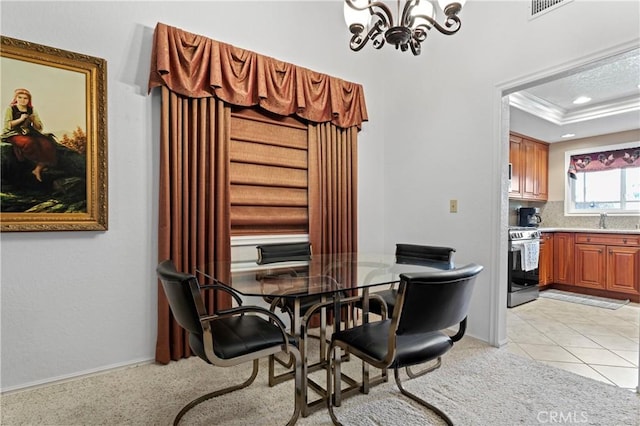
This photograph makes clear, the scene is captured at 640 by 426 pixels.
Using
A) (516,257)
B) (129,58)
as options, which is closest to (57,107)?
(129,58)

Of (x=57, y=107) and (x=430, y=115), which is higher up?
(x=430, y=115)

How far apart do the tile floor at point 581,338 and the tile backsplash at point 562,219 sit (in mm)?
1327

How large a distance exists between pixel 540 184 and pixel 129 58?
19.0 ft

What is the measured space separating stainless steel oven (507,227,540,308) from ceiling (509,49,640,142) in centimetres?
148

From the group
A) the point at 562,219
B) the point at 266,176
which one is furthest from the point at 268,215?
the point at 562,219

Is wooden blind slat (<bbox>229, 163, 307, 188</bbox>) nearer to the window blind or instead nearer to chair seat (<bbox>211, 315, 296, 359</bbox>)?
the window blind

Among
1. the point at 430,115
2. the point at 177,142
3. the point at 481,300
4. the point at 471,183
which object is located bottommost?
the point at 481,300

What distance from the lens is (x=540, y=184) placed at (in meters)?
5.38

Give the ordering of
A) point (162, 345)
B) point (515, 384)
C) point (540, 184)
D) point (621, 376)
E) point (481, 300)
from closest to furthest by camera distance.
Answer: point (515, 384) < point (621, 376) < point (162, 345) < point (481, 300) < point (540, 184)

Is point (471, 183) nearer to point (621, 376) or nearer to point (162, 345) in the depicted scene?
point (621, 376)

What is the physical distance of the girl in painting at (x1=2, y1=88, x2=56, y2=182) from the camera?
2.01 meters

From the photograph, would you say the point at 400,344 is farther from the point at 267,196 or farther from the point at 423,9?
the point at 267,196

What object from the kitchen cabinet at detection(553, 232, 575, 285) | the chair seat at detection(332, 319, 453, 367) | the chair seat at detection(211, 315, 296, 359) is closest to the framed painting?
the chair seat at detection(211, 315, 296, 359)

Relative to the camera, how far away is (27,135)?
205cm
